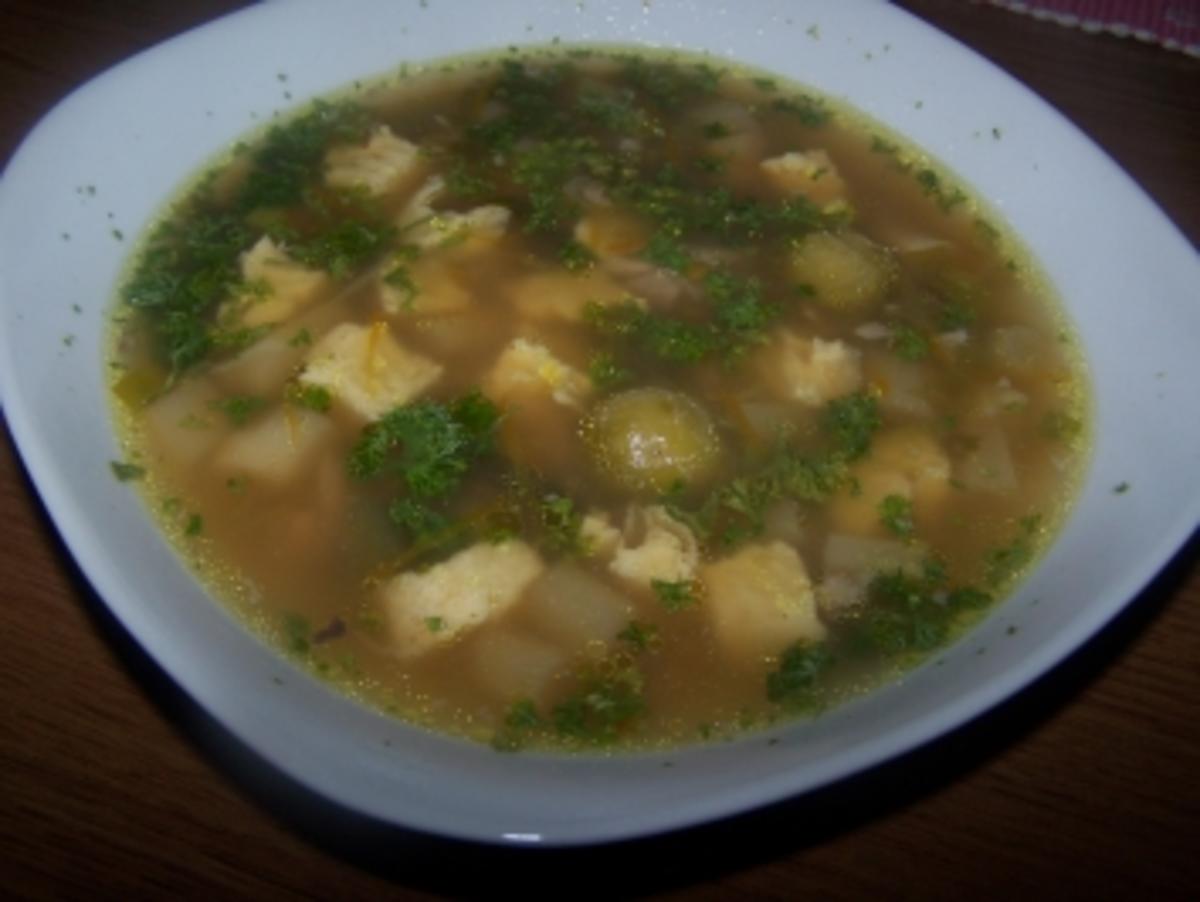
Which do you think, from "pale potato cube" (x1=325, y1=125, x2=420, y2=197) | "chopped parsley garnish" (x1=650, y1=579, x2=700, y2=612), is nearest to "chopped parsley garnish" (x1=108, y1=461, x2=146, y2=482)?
"chopped parsley garnish" (x1=650, y1=579, x2=700, y2=612)

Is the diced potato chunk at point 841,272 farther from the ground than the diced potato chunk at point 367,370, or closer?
farther from the ground

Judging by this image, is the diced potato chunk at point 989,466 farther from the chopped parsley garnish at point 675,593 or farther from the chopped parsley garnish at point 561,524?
the chopped parsley garnish at point 561,524

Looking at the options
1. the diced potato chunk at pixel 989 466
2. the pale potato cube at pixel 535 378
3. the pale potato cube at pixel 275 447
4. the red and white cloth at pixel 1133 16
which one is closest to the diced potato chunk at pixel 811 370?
the diced potato chunk at pixel 989 466

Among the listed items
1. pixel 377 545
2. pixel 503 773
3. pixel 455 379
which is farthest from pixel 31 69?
pixel 503 773

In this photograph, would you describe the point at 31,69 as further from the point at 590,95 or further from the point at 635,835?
the point at 635,835

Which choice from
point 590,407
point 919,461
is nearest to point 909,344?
point 919,461

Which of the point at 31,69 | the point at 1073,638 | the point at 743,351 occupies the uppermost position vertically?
the point at 1073,638

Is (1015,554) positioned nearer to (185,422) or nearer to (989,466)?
(989,466)
